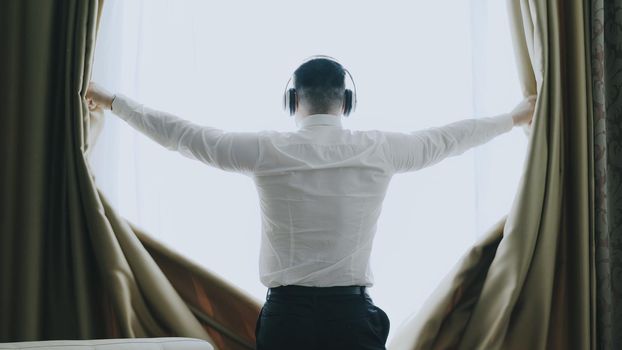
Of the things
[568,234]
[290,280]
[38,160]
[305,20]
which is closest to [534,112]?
[568,234]

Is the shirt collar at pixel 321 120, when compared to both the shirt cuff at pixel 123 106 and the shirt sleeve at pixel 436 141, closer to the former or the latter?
the shirt sleeve at pixel 436 141

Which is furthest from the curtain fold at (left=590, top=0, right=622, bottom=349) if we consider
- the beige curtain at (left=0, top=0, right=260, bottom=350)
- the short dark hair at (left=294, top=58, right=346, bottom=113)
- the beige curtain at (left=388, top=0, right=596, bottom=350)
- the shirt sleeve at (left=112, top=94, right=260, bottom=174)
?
the beige curtain at (left=0, top=0, right=260, bottom=350)

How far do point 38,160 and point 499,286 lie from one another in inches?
54.6

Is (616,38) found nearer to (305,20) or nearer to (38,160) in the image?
(305,20)

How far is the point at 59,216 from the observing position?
1.91 metres

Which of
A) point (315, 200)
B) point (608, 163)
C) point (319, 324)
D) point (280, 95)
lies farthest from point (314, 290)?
point (608, 163)

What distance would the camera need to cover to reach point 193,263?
1969 millimetres

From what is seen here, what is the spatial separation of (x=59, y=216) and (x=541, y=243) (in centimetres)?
142

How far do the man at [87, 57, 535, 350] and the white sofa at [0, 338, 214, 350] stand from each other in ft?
0.76

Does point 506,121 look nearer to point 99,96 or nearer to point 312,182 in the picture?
point 312,182

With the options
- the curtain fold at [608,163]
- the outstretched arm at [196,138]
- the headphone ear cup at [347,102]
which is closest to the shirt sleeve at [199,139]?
the outstretched arm at [196,138]

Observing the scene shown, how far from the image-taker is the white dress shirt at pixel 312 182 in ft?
5.53

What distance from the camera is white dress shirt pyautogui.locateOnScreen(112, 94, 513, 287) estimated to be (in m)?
1.69

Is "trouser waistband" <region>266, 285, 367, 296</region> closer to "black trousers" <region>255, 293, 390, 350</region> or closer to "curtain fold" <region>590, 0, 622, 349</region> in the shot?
"black trousers" <region>255, 293, 390, 350</region>
